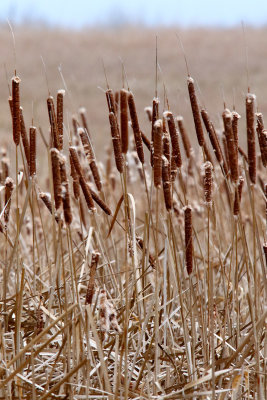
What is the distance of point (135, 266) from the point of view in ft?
3.79

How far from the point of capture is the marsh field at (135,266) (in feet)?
3.22

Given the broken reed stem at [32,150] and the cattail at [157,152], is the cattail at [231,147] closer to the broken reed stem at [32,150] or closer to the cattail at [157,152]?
the cattail at [157,152]

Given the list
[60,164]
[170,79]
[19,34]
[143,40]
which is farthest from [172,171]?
[19,34]

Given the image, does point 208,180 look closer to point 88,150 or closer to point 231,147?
point 231,147

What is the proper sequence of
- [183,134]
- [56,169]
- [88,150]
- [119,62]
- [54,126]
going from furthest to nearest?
[119,62] → [183,134] → [88,150] → [54,126] → [56,169]

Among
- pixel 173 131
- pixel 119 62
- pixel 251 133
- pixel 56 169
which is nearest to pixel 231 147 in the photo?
pixel 251 133

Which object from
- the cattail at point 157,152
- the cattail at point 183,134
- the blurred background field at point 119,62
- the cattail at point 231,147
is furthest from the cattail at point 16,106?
the blurred background field at point 119,62

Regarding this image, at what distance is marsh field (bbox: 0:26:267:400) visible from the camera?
980 millimetres

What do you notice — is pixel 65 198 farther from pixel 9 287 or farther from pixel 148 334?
pixel 9 287

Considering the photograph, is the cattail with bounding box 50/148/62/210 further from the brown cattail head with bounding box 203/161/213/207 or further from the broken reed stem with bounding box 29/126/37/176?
the brown cattail head with bounding box 203/161/213/207

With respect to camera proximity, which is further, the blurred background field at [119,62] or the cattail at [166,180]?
the blurred background field at [119,62]

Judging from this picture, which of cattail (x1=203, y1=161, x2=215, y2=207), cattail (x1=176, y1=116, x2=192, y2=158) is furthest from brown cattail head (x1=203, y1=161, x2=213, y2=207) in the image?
cattail (x1=176, y1=116, x2=192, y2=158)

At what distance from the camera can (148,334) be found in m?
1.31

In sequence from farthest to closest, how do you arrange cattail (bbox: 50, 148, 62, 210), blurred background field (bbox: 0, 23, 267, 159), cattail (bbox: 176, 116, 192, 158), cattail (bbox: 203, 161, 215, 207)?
blurred background field (bbox: 0, 23, 267, 159) < cattail (bbox: 176, 116, 192, 158) < cattail (bbox: 203, 161, 215, 207) < cattail (bbox: 50, 148, 62, 210)
